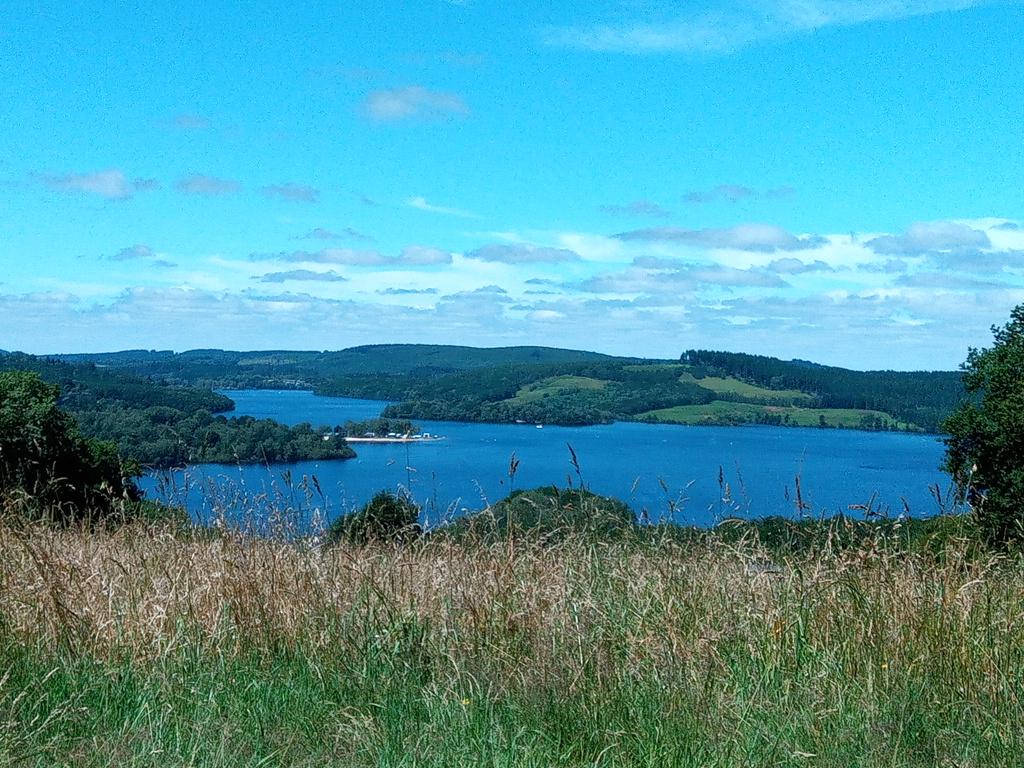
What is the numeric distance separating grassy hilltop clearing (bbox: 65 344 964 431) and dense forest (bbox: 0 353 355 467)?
21.9 meters

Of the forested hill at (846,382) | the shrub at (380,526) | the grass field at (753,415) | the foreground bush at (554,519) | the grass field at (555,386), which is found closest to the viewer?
the foreground bush at (554,519)

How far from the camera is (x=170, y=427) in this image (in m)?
11.8

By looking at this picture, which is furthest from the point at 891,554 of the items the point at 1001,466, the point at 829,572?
the point at 1001,466

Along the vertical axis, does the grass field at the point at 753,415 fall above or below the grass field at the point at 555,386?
below

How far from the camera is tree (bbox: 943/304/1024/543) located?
18641 millimetres

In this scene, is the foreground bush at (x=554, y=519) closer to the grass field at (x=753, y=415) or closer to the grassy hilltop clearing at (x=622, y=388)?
the grassy hilltop clearing at (x=622, y=388)

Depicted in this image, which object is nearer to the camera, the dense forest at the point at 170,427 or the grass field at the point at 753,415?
the dense forest at the point at 170,427

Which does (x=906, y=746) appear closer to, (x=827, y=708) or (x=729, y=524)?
(x=827, y=708)

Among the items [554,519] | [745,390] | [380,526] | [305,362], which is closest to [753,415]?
[745,390]

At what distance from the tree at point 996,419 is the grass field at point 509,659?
14063 millimetres

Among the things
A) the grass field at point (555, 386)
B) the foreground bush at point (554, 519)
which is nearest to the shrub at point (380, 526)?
the foreground bush at point (554, 519)

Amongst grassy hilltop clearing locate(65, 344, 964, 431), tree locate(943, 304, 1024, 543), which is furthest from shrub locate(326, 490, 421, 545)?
grassy hilltop clearing locate(65, 344, 964, 431)

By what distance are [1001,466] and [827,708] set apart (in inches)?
741

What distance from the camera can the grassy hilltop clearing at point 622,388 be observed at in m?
63.8
